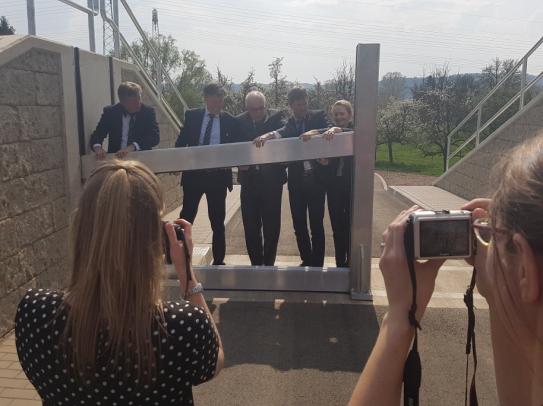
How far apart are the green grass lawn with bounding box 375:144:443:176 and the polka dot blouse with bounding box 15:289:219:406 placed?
1838cm

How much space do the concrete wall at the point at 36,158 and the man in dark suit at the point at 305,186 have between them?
82.4 inches

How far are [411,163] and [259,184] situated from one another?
18.8 meters

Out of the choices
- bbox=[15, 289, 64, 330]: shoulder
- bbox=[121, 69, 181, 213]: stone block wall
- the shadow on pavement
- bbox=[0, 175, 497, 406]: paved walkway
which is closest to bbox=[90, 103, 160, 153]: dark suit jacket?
bbox=[0, 175, 497, 406]: paved walkway

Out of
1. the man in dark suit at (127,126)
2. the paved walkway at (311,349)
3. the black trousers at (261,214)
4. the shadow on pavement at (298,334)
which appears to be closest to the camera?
the paved walkway at (311,349)

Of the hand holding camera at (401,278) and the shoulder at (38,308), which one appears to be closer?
the hand holding camera at (401,278)

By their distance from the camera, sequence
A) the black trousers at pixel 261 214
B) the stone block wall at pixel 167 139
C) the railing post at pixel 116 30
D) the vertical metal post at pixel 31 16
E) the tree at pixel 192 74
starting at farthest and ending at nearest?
the tree at pixel 192 74 < the stone block wall at pixel 167 139 < the railing post at pixel 116 30 < the black trousers at pixel 261 214 < the vertical metal post at pixel 31 16

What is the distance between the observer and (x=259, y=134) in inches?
228

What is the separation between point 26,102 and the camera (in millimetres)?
4523

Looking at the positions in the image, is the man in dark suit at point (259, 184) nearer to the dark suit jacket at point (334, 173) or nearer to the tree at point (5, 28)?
the dark suit jacket at point (334, 173)

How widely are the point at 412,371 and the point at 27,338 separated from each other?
1.09 m

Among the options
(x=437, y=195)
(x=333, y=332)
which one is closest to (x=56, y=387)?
(x=333, y=332)

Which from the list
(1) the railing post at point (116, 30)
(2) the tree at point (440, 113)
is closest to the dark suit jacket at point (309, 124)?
(1) the railing post at point (116, 30)

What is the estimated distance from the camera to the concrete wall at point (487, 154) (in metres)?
9.32

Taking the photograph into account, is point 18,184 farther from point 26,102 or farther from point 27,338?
point 27,338
